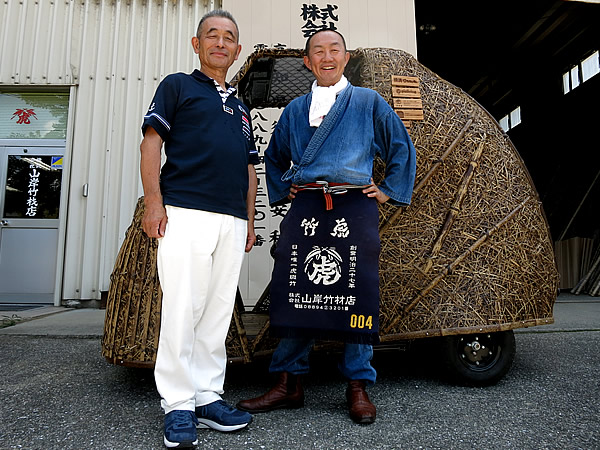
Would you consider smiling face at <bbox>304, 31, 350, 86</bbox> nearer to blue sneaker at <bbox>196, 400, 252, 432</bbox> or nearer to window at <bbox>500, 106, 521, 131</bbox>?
blue sneaker at <bbox>196, 400, 252, 432</bbox>

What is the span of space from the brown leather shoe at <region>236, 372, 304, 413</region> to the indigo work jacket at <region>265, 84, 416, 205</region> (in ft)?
3.23

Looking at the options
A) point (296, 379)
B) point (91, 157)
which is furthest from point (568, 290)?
point (91, 157)

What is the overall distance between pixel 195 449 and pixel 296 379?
2.15ft

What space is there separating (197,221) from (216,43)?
914 millimetres

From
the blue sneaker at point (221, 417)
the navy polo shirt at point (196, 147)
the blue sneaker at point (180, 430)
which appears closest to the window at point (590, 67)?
the navy polo shirt at point (196, 147)

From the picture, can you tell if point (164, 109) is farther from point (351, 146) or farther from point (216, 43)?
point (351, 146)

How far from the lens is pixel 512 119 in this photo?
12.5 meters

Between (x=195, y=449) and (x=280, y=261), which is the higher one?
(x=280, y=261)

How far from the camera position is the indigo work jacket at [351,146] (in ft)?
7.09

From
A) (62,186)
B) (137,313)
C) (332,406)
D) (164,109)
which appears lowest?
(332,406)

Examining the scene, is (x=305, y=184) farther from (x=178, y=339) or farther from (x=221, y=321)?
(x=178, y=339)

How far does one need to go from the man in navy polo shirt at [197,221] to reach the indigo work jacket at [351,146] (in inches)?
12.0

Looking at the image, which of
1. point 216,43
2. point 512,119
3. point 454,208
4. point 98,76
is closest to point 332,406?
point 454,208

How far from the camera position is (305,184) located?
222cm
